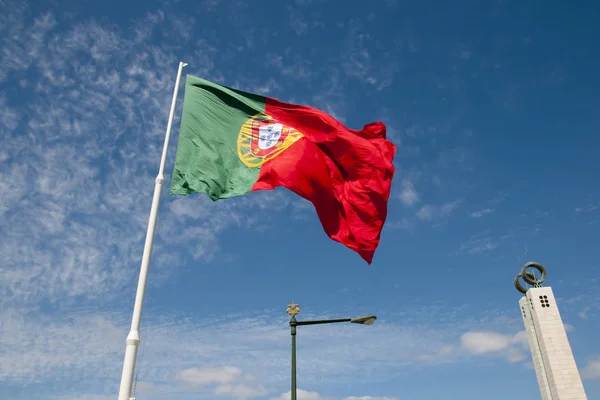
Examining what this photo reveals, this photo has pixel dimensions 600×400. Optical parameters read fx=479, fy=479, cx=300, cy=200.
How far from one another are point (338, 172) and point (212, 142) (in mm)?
3599

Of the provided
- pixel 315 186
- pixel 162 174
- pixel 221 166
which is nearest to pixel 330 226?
pixel 315 186

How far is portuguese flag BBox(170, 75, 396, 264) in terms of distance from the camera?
10.5 m

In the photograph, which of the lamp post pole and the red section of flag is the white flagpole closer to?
the red section of flag

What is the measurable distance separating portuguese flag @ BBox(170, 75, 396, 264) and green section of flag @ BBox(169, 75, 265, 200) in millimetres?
21

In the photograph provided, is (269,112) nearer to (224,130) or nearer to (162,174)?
(224,130)

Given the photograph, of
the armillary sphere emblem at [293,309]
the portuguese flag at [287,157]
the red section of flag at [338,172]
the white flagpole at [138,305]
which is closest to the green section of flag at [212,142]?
the portuguese flag at [287,157]

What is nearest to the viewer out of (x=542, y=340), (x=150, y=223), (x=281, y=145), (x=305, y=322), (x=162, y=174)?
(x=150, y=223)

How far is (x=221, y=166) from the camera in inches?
418

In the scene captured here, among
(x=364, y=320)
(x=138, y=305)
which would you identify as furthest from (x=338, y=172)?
(x=138, y=305)

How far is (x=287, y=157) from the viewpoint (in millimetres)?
11594

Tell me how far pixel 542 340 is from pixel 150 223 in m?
69.8

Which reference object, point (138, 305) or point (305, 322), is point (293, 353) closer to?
point (305, 322)

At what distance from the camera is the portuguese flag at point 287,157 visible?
10.5 meters

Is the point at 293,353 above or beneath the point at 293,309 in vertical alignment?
beneath
